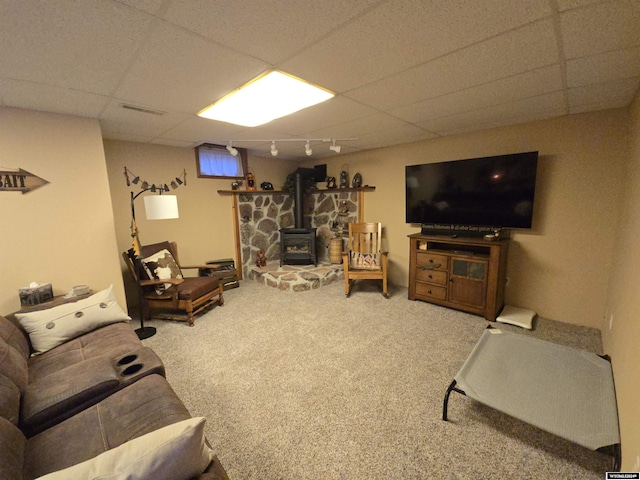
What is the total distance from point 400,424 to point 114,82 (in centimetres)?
294

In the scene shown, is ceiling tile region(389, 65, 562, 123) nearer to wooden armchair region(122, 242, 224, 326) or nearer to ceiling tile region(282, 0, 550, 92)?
ceiling tile region(282, 0, 550, 92)

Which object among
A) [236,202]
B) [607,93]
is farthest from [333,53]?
[236,202]

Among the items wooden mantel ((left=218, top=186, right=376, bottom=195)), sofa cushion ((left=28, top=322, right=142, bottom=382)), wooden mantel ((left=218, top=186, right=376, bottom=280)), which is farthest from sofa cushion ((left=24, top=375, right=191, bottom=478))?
wooden mantel ((left=218, top=186, right=376, bottom=195))

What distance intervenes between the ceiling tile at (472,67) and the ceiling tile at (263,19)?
713 millimetres

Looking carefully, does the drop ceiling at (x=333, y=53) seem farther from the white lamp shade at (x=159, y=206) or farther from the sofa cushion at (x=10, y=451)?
the sofa cushion at (x=10, y=451)

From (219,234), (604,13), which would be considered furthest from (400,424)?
(219,234)

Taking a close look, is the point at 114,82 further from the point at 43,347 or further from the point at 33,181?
the point at 43,347

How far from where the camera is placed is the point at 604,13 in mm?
1142

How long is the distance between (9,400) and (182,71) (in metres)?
1.96

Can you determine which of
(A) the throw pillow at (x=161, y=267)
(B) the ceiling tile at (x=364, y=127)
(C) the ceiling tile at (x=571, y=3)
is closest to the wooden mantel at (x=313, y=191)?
(B) the ceiling tile at (x=364, y=127)

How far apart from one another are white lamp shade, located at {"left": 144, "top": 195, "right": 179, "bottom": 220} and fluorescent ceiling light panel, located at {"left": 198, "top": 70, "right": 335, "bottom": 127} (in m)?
0.97

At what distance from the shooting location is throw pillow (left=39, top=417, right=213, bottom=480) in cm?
70

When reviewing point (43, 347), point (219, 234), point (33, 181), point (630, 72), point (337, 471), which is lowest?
point (337, 471)

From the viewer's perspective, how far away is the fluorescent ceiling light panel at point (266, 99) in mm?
1827
